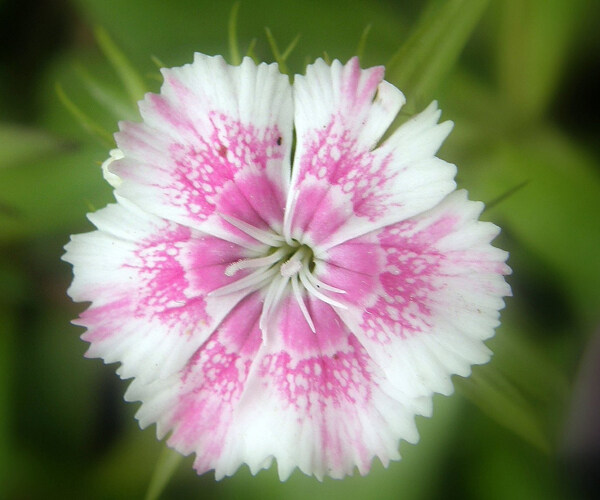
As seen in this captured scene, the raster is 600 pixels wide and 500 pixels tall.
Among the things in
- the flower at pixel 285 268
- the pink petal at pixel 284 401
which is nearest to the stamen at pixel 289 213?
the flower at pixel 285 268

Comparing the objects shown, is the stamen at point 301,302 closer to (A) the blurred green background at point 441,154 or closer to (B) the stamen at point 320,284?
(B) the stamen at point 320,284

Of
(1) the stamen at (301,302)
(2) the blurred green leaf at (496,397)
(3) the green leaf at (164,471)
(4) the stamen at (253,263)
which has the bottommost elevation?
(2) the blurred green leaf at (496,397)

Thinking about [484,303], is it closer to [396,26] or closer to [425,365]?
[425,365]

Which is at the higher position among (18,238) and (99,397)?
(18,238)

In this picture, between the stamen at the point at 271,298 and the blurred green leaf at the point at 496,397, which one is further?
the blurred green leaf at the point at 496,397

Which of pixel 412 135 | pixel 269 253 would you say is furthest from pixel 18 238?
pixel 412 135
